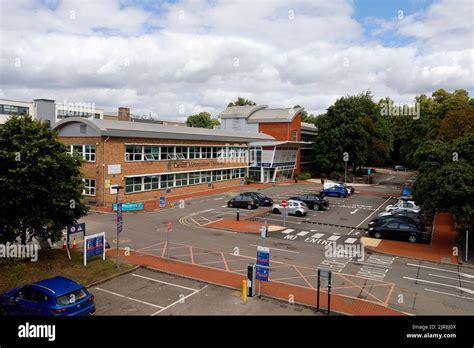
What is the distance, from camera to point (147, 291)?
50.4 feet

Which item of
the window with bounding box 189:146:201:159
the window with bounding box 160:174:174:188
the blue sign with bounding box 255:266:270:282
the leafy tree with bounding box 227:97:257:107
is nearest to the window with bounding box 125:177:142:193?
the window with bounding box 160:174:174:188

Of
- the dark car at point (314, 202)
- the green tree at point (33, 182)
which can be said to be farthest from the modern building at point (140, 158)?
the dark car at point (314, 202)

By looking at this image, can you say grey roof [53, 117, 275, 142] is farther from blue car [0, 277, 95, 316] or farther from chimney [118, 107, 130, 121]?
blue car [0, 277, 95, 316]

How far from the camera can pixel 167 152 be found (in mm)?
42625

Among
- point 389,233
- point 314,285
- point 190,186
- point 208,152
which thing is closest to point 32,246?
point 314,285

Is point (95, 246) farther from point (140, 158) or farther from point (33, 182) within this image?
point (140, 158)

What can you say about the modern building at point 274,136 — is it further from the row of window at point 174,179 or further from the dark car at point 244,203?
the dark car at point 244,203

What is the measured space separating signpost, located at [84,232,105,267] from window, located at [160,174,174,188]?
22794 millimetres

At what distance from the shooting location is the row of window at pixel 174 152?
38.1m

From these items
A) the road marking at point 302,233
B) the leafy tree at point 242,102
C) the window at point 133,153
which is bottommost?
the road marking at point 302,233

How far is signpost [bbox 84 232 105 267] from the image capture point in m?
18.3

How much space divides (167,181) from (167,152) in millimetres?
3305

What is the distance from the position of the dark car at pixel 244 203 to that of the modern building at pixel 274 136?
24.1 meters

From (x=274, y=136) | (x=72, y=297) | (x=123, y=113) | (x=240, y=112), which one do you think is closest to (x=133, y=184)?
(x=123, y=113)
